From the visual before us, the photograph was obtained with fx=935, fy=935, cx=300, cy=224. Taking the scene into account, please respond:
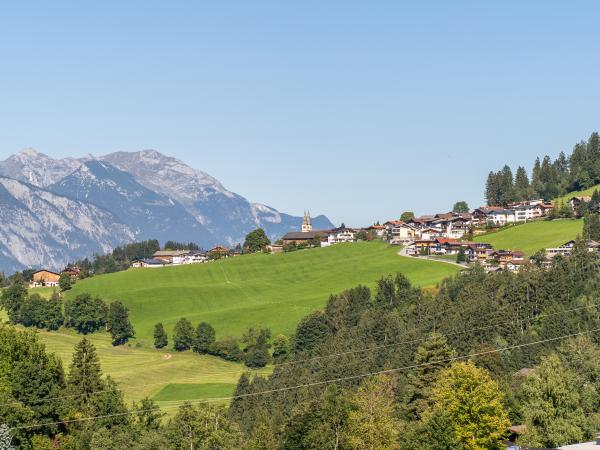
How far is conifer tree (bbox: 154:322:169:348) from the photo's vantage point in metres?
179

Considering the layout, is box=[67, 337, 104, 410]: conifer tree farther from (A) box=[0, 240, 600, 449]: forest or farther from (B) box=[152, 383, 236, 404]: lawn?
(B) box=[152, 383, 236, 404]: lawn

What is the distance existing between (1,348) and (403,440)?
4032 cm

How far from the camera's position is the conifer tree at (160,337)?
17888 centimetres

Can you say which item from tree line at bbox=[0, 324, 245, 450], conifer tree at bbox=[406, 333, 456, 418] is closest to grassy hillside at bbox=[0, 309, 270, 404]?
tree line at bbox=[0, 324, 245, 450]

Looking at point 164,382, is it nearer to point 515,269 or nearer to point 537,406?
point 515,269

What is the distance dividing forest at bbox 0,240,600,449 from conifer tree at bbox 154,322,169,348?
1627 inches

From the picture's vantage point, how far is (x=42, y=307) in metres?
196

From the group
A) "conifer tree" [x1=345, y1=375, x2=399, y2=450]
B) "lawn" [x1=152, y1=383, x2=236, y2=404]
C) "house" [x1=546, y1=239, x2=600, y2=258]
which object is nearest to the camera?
"conifer tree" [x1=345, y1=375, x2=399, y2=450]

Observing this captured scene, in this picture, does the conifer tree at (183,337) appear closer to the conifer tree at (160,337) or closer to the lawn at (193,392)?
the conifer tree at (160,337)

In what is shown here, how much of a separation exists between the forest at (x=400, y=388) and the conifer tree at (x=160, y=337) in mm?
41327

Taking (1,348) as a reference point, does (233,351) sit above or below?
below

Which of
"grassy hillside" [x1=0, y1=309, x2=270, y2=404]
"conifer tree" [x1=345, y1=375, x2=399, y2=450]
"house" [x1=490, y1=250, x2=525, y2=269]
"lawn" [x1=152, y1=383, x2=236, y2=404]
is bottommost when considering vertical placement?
"lawn" [x1=152, y1=383, x2=236, y2=404]

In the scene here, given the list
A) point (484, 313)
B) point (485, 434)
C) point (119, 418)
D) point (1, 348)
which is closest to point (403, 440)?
point (485, 434)

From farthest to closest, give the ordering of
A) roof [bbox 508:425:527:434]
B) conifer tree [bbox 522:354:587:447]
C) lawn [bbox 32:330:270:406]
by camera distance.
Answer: lawn [bbox 32:330:270:406], roof [bbox 508:425:527:434], conifer tree [bbox 522:354:587:447]
